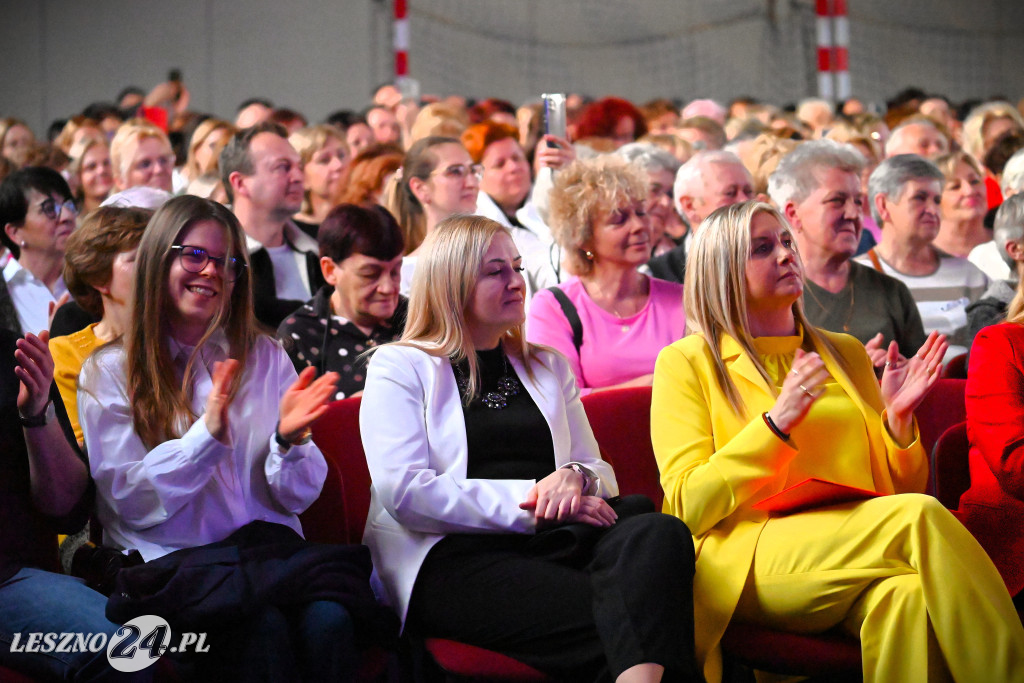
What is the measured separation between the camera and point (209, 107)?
37.8 feet

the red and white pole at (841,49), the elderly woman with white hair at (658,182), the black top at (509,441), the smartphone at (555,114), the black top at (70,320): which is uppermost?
the red and white pole at (841,49)

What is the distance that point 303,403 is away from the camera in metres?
2.34

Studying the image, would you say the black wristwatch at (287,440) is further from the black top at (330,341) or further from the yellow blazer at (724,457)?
the black top at (330,341)

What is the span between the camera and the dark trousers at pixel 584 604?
219 cm

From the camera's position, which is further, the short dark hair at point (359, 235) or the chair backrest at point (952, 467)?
the short dark hair at point (359, 235)

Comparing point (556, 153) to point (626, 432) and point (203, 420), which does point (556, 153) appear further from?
point (203, 420)

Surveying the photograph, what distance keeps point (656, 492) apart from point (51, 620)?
1.46 metres

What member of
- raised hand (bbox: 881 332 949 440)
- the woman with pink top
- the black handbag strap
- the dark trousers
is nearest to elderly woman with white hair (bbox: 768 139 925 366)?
the woman with pink top

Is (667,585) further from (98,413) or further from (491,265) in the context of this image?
(98,413)

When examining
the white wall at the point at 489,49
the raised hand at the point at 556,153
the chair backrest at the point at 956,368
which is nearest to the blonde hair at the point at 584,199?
the raised hand at the point at 556,153

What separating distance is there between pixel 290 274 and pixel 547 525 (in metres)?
2.24

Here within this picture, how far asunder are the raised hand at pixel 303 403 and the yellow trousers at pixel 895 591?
3.16ft

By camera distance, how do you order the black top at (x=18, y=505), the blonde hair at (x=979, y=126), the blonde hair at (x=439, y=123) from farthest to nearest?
the blonde hair at (x=979, y=126) < the blonde hair at (x=439, y=123) < the black top at (x=18, y=505)

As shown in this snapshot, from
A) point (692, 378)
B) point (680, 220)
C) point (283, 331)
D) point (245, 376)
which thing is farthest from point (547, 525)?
point (680, 220)
